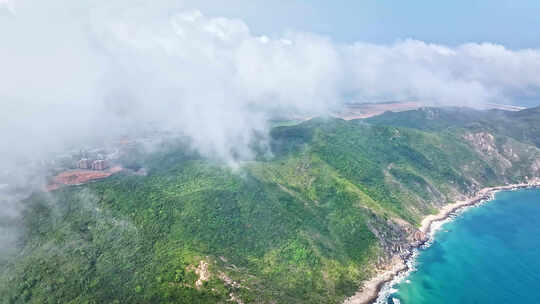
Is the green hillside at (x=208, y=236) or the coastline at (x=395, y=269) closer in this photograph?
the green hillside at (x=208, y=236)

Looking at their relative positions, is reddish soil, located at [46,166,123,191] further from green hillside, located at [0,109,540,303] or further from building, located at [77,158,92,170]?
green hillside, located at [0,109,540,303]

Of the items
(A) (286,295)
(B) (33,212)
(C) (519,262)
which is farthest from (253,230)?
(C) (519,262)

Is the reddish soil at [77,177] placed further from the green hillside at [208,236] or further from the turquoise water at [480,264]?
the turquoise water at [480,264]

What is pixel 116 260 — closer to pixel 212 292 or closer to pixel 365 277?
pixel 212 292

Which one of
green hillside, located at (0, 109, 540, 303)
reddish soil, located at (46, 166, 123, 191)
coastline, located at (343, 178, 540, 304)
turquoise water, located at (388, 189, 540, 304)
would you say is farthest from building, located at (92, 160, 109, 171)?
turquoise water, located at (388, 189, 540, 304)

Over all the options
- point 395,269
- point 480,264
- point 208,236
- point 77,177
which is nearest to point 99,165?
point 77,177

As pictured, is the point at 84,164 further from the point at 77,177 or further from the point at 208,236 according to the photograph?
the point at 208,236

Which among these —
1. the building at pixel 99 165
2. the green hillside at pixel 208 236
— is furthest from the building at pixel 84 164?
the green hillside at pixel 208 236
